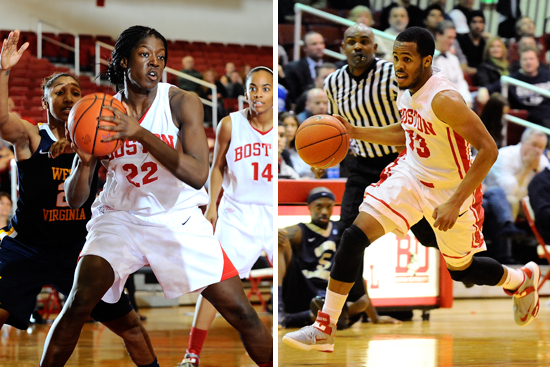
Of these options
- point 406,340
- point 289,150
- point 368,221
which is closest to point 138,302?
point 289,150

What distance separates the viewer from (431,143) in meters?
2.88

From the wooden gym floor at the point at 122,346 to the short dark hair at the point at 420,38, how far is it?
2.08m

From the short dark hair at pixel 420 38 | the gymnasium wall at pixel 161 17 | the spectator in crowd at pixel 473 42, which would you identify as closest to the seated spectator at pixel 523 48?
the spectator in crowd at pixel 473 42

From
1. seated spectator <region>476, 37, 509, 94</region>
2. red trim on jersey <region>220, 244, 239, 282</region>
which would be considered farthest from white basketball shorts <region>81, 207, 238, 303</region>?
seated spectator <region>476, 37, 509, 94</region>

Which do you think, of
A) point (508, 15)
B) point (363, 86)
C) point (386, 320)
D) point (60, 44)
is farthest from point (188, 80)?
point (363, 86)

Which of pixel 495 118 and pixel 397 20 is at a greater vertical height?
pixel 397 20

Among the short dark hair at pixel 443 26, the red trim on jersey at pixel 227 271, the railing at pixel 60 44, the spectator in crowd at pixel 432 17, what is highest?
the railing at pixel 60 44

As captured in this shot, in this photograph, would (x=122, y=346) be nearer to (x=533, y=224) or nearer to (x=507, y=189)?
(x=507, y=189)

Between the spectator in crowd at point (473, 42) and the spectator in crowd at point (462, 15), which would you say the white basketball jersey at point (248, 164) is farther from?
the spectator in crowd at point (462, 15)

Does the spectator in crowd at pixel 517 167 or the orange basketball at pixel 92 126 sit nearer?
the orange basketball at pixel 92 126

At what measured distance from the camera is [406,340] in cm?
372

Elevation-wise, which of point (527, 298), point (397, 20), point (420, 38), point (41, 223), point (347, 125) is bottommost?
point (527, 298)

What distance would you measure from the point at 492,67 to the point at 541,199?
2.17 m

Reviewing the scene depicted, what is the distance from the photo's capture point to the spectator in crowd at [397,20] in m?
5.42
